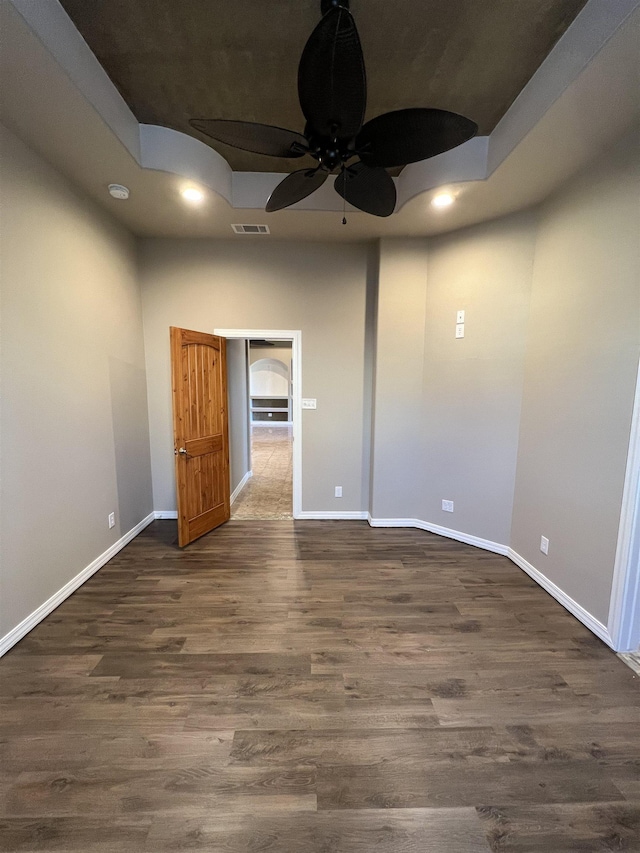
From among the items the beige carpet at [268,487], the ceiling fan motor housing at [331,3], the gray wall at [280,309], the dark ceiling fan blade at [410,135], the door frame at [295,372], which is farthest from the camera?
the beige carpet at [268,487]

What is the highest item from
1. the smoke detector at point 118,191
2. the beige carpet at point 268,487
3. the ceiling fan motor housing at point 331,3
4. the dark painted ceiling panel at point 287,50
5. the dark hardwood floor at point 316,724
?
the dark painted ceiling panel at point 287,50

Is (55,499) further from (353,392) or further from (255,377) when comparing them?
(255,377)

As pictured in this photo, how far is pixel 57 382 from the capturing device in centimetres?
227

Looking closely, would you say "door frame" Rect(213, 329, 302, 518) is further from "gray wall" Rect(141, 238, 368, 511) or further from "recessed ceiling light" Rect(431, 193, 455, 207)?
"recessed ceiling light" Rect(431, 193, 455, 207)

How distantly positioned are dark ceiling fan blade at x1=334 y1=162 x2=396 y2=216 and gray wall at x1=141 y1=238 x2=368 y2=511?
5.10ft

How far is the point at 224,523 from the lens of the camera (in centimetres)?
365

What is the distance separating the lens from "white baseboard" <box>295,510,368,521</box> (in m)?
3.72

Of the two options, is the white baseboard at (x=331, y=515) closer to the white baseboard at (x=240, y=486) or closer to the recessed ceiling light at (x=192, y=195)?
the white baseboard at (x=240, y=486)

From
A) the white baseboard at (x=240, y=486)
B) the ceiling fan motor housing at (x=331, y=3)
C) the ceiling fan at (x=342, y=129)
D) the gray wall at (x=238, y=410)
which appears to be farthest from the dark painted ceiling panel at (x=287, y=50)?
the white baseboard at (x=240, y=486)

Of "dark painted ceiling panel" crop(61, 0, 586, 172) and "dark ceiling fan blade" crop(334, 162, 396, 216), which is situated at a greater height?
"dark painted ceiling panel" crop(61, 0, 586, 172)

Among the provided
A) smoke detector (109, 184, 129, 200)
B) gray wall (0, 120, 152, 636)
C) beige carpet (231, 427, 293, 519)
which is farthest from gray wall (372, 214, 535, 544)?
gray wall (0, 120, 152, 636)

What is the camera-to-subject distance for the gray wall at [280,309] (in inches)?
133

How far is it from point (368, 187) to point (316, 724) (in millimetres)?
2669

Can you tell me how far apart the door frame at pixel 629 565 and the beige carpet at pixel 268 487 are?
9.28 feet
